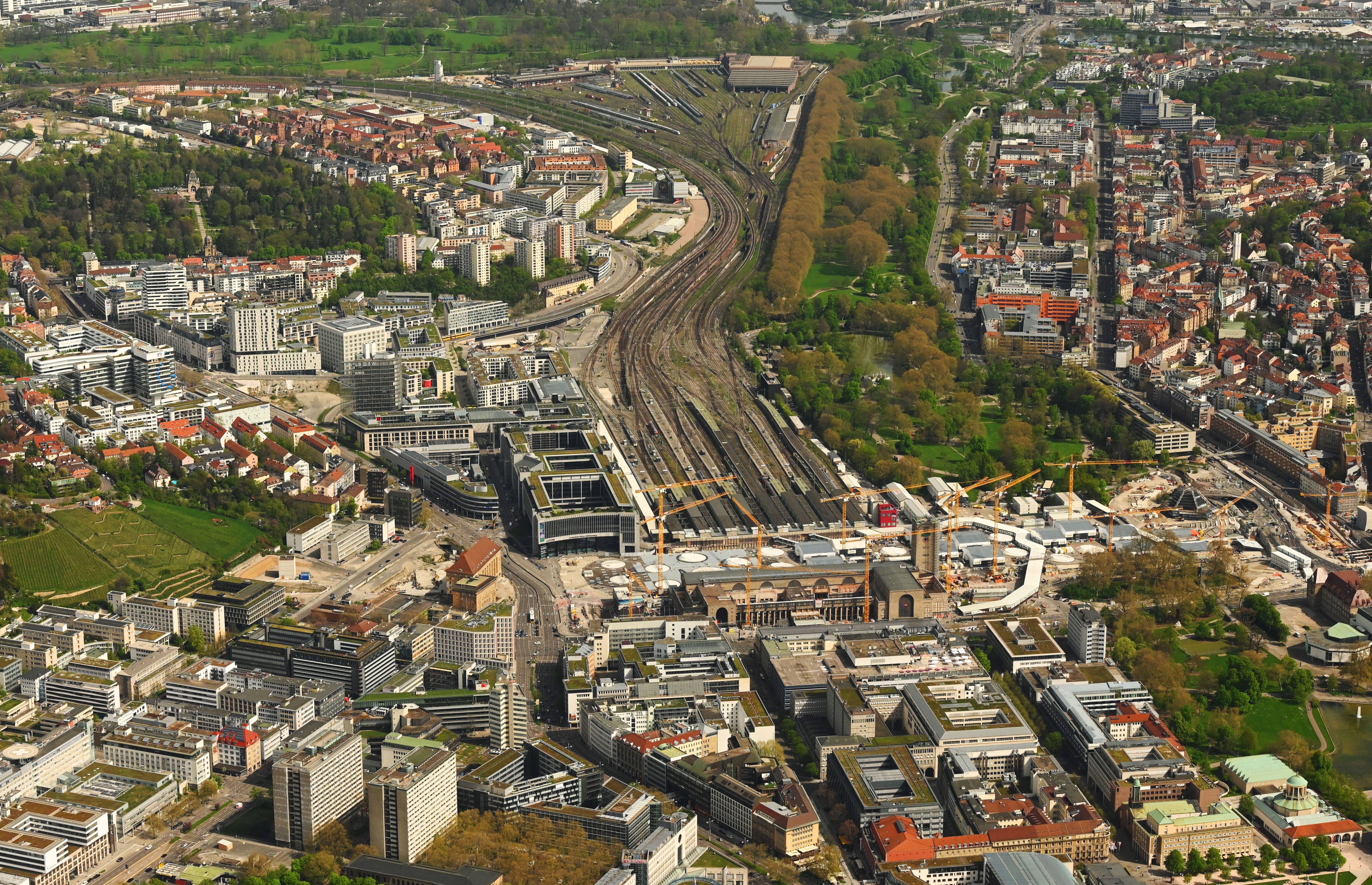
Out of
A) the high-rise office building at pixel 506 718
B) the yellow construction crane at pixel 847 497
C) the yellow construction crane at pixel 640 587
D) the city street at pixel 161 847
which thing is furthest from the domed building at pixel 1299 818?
the city street at pixel 161 847

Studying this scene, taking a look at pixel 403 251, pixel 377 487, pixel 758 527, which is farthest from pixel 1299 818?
pixel 403 251

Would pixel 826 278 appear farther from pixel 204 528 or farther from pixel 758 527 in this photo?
pixel 204 528

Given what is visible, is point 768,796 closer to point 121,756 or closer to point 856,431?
point 121,756

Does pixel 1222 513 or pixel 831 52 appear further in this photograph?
pixel 831 52

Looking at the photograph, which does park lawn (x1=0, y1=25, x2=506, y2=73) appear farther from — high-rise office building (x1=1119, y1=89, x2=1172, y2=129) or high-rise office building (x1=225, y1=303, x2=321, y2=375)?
high-rise office building (x1=225, y1=303, x2=321, y2=375)

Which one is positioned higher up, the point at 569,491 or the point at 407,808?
the point at 569,491

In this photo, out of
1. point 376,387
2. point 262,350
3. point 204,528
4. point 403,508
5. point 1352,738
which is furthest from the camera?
point 262,350

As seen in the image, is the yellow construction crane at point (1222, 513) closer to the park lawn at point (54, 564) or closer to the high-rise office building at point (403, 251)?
the park lawn at point (54, 564)

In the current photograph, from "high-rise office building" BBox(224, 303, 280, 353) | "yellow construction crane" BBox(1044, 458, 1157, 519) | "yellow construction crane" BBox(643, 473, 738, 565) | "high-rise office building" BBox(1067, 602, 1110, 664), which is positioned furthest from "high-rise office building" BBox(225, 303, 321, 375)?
"high-rise office building" BBox(1067, 602, 1110, 664)

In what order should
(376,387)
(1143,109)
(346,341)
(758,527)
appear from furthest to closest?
(1143,109)
(346,341)
(376,387)
(758,527)
